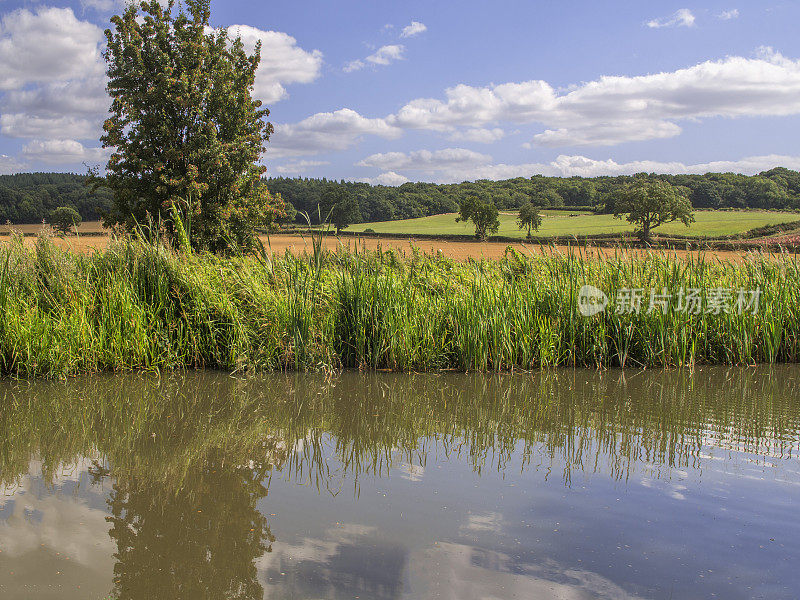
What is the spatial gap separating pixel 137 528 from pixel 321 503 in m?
1.16

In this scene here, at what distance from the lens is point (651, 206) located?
190 ft

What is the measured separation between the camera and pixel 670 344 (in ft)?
29.6

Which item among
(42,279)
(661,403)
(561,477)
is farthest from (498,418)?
(42,279)

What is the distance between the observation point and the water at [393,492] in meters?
3.25

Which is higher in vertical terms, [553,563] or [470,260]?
[470,260]

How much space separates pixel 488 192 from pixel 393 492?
271 feet

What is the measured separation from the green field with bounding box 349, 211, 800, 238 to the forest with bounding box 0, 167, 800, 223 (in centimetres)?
334

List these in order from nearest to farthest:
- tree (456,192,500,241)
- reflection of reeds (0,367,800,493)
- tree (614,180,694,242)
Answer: reflection of reeds (0,367,800,493), tree (614,180,694,242), tree (456,192,500,241)

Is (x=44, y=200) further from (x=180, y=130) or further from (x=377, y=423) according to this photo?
(x=377, y=423)

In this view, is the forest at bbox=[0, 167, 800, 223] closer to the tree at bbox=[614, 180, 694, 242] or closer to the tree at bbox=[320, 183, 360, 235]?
the tree at bbox=[320, 183, 360, 235]

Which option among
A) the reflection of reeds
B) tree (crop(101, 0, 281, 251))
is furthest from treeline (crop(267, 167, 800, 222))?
the reflection of reeds

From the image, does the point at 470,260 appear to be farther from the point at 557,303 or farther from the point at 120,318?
the point at 120,318

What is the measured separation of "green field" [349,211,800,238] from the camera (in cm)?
5697

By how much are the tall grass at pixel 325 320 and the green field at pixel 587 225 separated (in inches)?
1807
